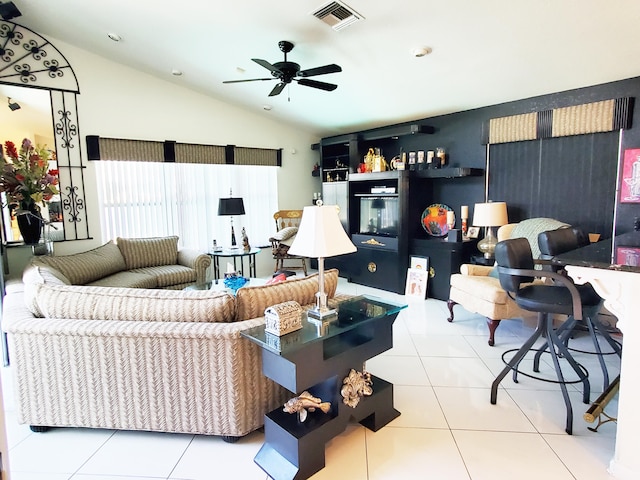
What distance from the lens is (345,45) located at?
11.2ft

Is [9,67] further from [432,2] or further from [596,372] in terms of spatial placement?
[596,372]

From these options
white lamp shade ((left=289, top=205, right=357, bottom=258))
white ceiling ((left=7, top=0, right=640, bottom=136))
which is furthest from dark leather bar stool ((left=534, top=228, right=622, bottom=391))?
white ceiling ((left=7, top=0, right=640, bottom=136))

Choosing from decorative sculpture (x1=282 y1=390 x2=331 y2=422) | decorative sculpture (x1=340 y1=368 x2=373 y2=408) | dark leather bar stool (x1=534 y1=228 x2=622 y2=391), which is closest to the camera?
decorative sculpture (x1=282 y1=390 x2=331 y2=422)

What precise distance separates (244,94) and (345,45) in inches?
82.0

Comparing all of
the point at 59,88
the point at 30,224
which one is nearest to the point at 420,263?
the point at 30,224

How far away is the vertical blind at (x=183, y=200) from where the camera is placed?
480 cm

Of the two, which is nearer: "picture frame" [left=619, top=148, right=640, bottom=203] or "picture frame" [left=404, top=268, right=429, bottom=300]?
"picture frame" [left=619, top=148, right=640, bottom=203]

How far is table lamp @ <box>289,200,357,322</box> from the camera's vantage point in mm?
1912

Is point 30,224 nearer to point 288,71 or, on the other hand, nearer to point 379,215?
point 288,71

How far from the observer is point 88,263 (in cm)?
387

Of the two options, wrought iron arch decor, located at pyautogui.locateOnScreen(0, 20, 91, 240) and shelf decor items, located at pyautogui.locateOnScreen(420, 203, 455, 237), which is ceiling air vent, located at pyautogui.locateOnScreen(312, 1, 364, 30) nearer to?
shelf decor items, located at pyautogui.locateOnScreen(420, 203, 455, 237)

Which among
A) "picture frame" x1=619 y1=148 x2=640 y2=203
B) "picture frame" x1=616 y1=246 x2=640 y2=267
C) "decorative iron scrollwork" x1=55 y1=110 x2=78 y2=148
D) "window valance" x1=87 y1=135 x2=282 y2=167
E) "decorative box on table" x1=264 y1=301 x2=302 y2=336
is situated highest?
"decorative iron scrollwork" x1=55 y1=110 x2=78 y2=148

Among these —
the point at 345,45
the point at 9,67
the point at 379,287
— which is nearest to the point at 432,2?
the point at 345,45

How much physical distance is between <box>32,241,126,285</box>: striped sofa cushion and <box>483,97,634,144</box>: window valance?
14.9 ft
